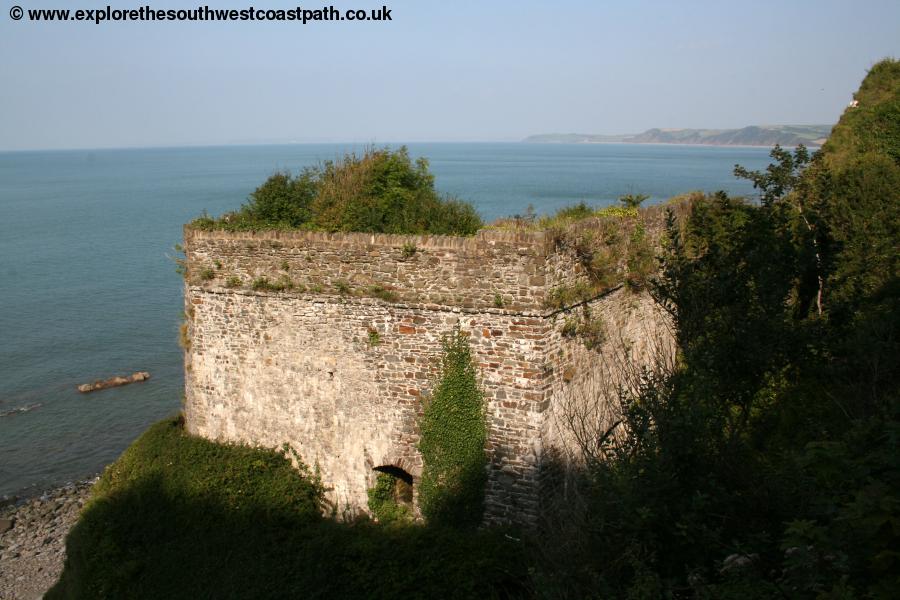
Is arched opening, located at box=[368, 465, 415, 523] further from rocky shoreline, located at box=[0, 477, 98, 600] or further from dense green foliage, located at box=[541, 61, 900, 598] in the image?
rocky shoreline, located at box=[0, 477, 98, 600]

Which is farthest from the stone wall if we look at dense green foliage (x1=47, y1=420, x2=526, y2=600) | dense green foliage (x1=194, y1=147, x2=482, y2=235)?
dense green foliage (x1=194, y1=147, x2=482, y2=235)

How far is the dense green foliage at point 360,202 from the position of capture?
15.9 metres

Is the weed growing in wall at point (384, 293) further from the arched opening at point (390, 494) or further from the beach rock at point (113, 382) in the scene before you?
the beach rock at point (113, 382)

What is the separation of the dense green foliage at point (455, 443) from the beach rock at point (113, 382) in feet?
95.0

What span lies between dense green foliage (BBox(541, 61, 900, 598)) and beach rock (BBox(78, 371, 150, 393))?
99.2ft

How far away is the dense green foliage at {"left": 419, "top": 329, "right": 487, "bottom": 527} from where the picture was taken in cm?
1350

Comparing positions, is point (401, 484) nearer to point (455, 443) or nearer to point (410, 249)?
point (455, 443)

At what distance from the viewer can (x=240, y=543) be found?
15.3m

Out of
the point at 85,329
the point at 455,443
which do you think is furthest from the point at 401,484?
the point at 85,329

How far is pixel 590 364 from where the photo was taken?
569 inches

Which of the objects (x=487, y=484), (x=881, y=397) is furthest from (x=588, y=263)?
(x=881, y=397)

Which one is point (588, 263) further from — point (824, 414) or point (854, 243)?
point (854, 243)

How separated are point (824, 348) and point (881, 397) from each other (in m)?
1.66

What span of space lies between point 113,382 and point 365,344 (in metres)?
28.3
